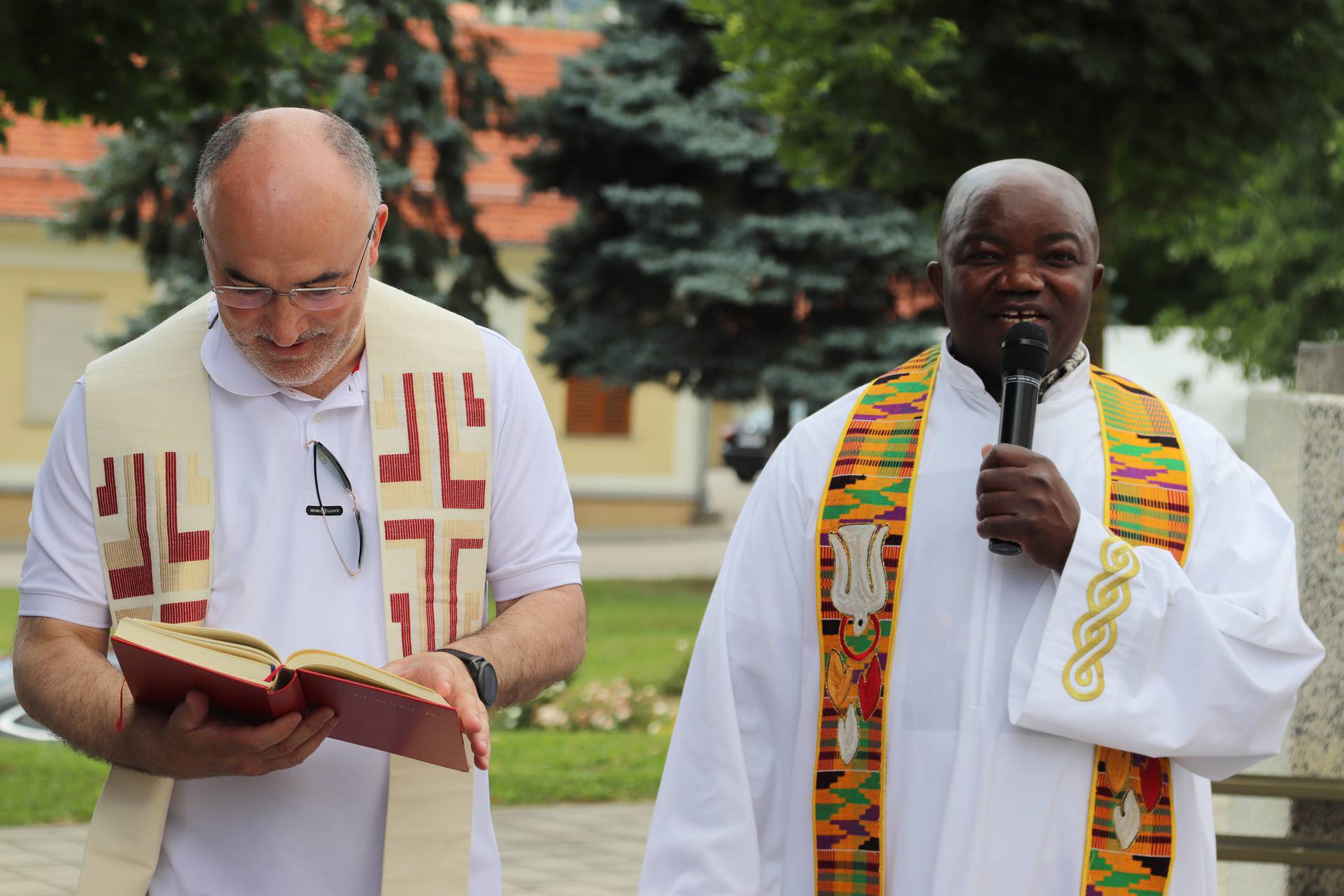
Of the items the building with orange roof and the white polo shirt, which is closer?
the white polo shirt

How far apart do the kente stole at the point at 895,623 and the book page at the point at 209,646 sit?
123 centimetres

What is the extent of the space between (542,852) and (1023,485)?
531 cm

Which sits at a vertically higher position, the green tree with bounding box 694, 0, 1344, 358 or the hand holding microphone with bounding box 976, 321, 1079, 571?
the green tree with bounding box 694, 0, 1344, 358

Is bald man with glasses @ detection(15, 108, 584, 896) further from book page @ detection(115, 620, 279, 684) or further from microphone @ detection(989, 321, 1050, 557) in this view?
microphone @ detection(989, 321, 1050, 557)

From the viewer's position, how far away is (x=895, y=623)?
3385 millimetres

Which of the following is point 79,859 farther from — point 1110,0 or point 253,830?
point 1110,0

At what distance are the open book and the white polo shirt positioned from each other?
0.30 meters

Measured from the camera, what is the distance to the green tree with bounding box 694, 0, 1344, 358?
8250 millimetres

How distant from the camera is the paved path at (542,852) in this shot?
7273mm

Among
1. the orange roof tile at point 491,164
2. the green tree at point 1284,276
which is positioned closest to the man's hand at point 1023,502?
the green tree at point 1284,276

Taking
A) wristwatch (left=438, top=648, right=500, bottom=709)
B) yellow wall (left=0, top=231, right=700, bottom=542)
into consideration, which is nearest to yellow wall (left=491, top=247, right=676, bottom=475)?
yellow wall (left=0, top=231, right=700, bottom=542)

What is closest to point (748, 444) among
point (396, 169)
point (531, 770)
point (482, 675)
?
point (396, 169)

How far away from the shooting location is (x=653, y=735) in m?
11.1

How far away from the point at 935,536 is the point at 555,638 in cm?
81
